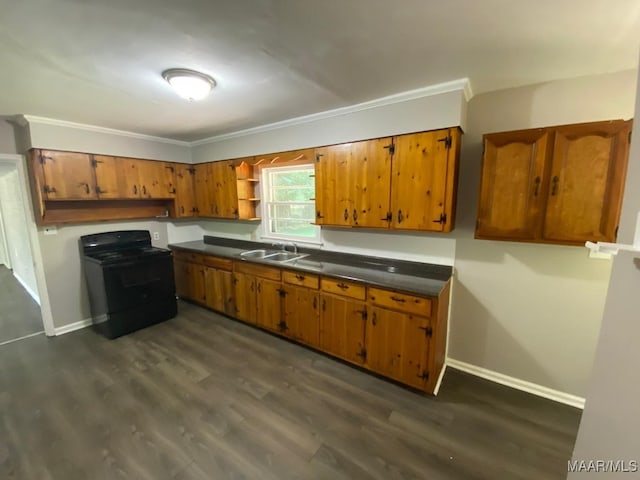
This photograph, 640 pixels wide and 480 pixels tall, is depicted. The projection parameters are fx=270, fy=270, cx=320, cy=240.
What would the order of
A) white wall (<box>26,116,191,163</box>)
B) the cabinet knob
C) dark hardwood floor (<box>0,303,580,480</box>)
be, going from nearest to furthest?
dark hardwood floor (<box>0,303,580,480</box>), the cabinet knob, white wall (<box>26,116,191,163</box>)

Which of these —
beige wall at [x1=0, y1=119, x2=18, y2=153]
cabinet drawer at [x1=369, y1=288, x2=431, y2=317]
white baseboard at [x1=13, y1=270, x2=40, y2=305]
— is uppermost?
beige wall at [x1=0, y1=119, x2=18, y2=153]

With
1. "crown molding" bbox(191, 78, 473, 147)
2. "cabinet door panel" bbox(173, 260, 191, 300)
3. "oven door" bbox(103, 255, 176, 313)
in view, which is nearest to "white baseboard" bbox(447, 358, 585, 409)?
"crown molding" bbox(191, 78, 473, 147)

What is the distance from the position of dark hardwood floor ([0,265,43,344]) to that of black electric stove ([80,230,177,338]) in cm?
81

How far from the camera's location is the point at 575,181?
180 centimetres

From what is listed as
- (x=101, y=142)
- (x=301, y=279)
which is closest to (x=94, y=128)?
(x=101, y=142)

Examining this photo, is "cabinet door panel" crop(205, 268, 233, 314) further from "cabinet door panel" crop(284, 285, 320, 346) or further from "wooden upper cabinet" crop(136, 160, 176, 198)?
"wooden upper cabinet" crop(136, 160, 176, 198)

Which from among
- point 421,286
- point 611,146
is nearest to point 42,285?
point 421,286

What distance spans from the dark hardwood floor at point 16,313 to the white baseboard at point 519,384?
195 inches

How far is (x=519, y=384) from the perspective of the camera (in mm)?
2359

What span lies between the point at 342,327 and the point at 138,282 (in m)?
2.58

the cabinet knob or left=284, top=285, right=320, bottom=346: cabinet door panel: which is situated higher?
the cabinet knob

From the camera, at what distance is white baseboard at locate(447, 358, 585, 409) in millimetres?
2180

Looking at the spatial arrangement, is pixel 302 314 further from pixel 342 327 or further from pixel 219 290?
pixel 219 290

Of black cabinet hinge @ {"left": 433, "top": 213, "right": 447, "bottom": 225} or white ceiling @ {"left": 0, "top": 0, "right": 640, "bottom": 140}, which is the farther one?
black cabinet hinge @ {"left": 433, "top": 213, "right": 447, "bottom": 225}
